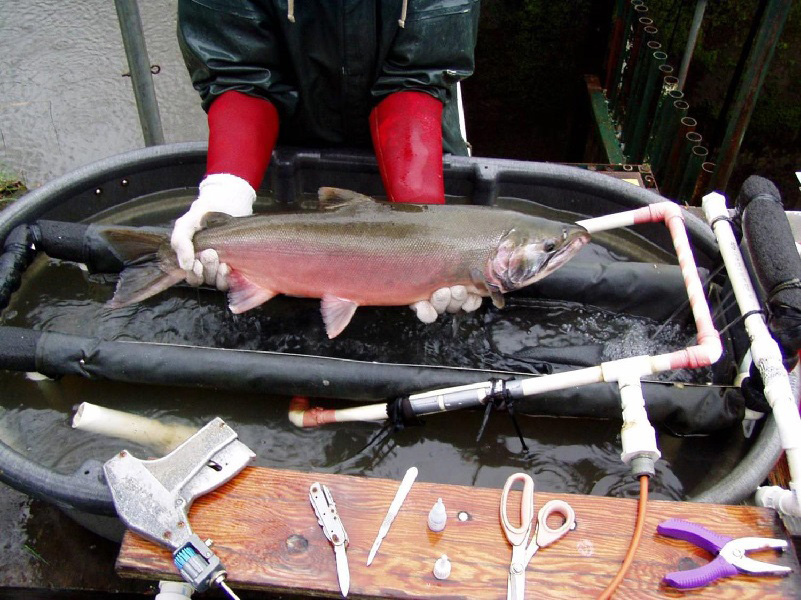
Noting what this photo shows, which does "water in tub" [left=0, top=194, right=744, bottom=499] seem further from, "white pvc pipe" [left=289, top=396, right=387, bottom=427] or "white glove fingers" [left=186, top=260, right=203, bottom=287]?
"white glove fingers" [left=186, top=260, right=203, bottom=287]

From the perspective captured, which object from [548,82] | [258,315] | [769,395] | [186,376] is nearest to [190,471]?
[186,376]

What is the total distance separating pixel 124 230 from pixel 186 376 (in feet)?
2.43

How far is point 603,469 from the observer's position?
241 centimetres

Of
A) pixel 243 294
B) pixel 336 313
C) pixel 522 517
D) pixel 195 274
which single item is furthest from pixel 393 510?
pixel 195 274

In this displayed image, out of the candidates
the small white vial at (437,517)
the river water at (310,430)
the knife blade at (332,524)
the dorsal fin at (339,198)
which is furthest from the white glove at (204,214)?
the small white vial at (437,517)

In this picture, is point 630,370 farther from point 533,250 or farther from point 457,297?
point 457,297

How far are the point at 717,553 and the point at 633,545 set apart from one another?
0.75ft

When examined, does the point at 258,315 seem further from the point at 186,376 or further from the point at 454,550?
the point at 454,550

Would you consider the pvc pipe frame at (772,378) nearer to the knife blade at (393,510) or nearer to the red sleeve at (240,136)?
the knife blade at (393,510)

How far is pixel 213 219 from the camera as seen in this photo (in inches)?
104

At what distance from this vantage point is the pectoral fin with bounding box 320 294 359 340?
2.63 m

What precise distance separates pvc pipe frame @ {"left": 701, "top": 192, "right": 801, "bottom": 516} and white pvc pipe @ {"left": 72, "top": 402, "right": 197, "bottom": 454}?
1.93m

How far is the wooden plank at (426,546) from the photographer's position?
1650 millimetres

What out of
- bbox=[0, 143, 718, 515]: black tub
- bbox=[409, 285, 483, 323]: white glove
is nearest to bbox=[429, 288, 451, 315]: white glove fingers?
bbox=[409, 285, 483, 323]: white glove
